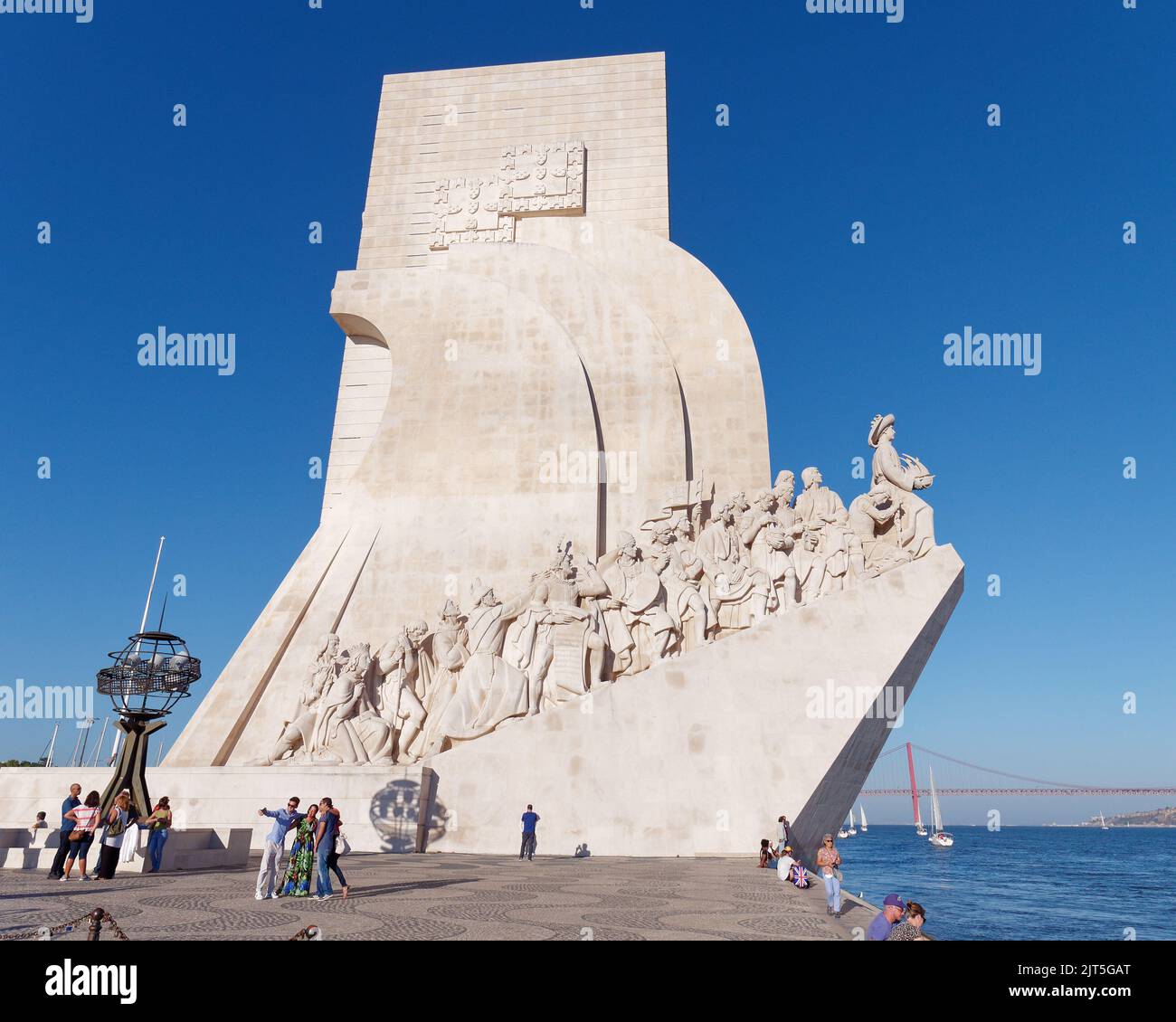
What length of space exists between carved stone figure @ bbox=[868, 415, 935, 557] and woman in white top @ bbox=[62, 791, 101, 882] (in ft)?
27.4

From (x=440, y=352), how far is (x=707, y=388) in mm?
4416

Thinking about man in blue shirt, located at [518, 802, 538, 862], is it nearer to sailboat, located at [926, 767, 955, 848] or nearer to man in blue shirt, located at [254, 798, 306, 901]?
man in blue shirt, located at [254, 798, 306, 901]

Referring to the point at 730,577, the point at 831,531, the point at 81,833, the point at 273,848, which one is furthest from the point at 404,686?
the point at 273,848

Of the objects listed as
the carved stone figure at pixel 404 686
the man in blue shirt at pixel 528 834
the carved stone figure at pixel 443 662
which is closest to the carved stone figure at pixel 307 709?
the carved stone figure at pixel 404 686

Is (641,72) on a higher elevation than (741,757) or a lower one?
higher

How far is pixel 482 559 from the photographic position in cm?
1370

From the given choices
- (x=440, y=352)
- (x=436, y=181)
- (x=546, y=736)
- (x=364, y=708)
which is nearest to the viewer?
(x=546, y=736)

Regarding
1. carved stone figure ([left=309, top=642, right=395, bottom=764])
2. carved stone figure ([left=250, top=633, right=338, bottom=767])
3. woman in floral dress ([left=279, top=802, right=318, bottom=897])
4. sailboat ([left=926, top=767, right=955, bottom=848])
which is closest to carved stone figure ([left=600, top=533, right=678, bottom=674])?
carved stone figure ([left=309, top=642, right=395, bottom=764])

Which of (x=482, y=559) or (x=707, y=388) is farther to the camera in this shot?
(x=707, y=388)

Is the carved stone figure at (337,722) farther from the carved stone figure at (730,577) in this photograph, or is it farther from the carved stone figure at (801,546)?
the carved stone figure at (801,546)

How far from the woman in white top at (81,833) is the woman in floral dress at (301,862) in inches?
73.6

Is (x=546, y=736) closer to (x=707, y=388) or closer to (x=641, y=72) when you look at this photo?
(x=707, y=388)

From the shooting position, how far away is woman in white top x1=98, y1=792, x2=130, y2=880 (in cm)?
671
